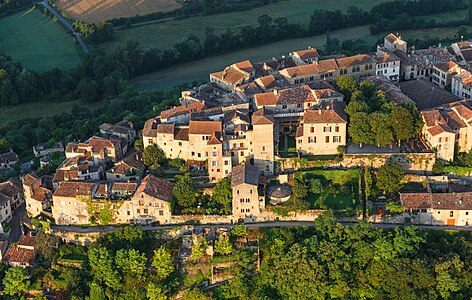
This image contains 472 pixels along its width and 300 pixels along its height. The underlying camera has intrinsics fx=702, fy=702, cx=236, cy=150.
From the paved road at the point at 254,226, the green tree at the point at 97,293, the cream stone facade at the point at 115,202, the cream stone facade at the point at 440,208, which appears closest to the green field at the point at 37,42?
the cream stone facade at the point at 115,202

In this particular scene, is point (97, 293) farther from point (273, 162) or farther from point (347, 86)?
point (347, 86)

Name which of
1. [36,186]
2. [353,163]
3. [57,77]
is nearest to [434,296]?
[353,163]

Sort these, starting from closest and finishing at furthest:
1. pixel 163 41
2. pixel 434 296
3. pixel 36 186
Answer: pixel 434 296, pixel 36 186, pixel 163 41

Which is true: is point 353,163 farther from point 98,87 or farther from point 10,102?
point 10,102

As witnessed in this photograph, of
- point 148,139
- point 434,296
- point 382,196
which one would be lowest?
point 434,296

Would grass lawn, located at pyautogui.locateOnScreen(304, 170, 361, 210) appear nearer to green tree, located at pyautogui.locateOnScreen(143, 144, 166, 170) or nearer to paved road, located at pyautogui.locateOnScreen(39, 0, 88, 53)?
green tree, located at pyautogui.locateOnScreen(143, 144, 166, 170)

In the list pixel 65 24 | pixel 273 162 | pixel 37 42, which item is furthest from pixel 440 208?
pixel 65 24

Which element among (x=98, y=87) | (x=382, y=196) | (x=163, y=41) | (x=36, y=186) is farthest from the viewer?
(x=163, y=41)

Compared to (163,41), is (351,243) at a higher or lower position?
lower
